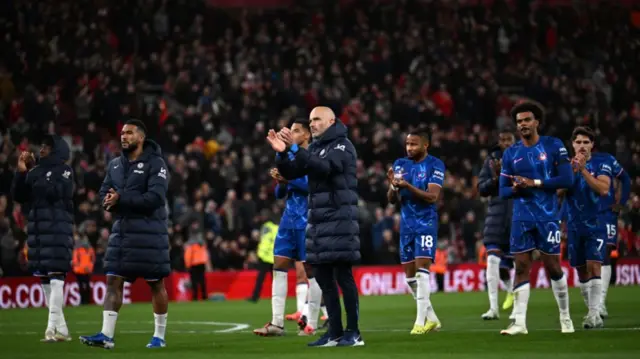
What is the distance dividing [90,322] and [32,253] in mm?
5034

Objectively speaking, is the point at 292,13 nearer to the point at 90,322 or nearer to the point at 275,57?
the point at 275,57

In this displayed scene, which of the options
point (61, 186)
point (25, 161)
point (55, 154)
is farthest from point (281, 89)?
point (25, 161)

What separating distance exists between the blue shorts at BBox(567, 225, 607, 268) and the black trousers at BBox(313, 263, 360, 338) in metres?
4.78

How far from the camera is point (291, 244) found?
1773 centimetres

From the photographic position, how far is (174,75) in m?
36.7

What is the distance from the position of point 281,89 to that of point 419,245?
70.5 feet

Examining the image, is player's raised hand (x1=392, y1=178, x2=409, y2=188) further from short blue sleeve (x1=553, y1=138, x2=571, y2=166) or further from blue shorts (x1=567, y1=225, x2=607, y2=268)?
blue shorts (x1=567, y1=225, x2=607, y2=268)

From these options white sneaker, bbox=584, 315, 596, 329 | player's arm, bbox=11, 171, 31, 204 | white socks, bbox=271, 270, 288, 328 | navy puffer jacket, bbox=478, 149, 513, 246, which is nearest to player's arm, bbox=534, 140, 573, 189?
white sneaker, bbox=584, 315, 596, 329

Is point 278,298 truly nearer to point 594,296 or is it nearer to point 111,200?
point 111,200

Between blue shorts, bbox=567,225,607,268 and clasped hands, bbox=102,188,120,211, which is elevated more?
clasped hands, bbox=102,188,120,211

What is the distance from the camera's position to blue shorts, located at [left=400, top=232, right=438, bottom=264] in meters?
16.9

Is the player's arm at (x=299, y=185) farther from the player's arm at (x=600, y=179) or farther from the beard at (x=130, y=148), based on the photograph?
the player's arm at (x=600, y=179)

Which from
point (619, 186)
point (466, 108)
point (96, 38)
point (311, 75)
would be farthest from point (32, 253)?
point (466, 108)

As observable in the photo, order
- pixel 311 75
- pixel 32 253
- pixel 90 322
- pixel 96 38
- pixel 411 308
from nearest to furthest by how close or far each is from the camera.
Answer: pixel 32 253 → pixel 90 322 → pixel 411 308 → pixel 96 38 → pixel 311 75
